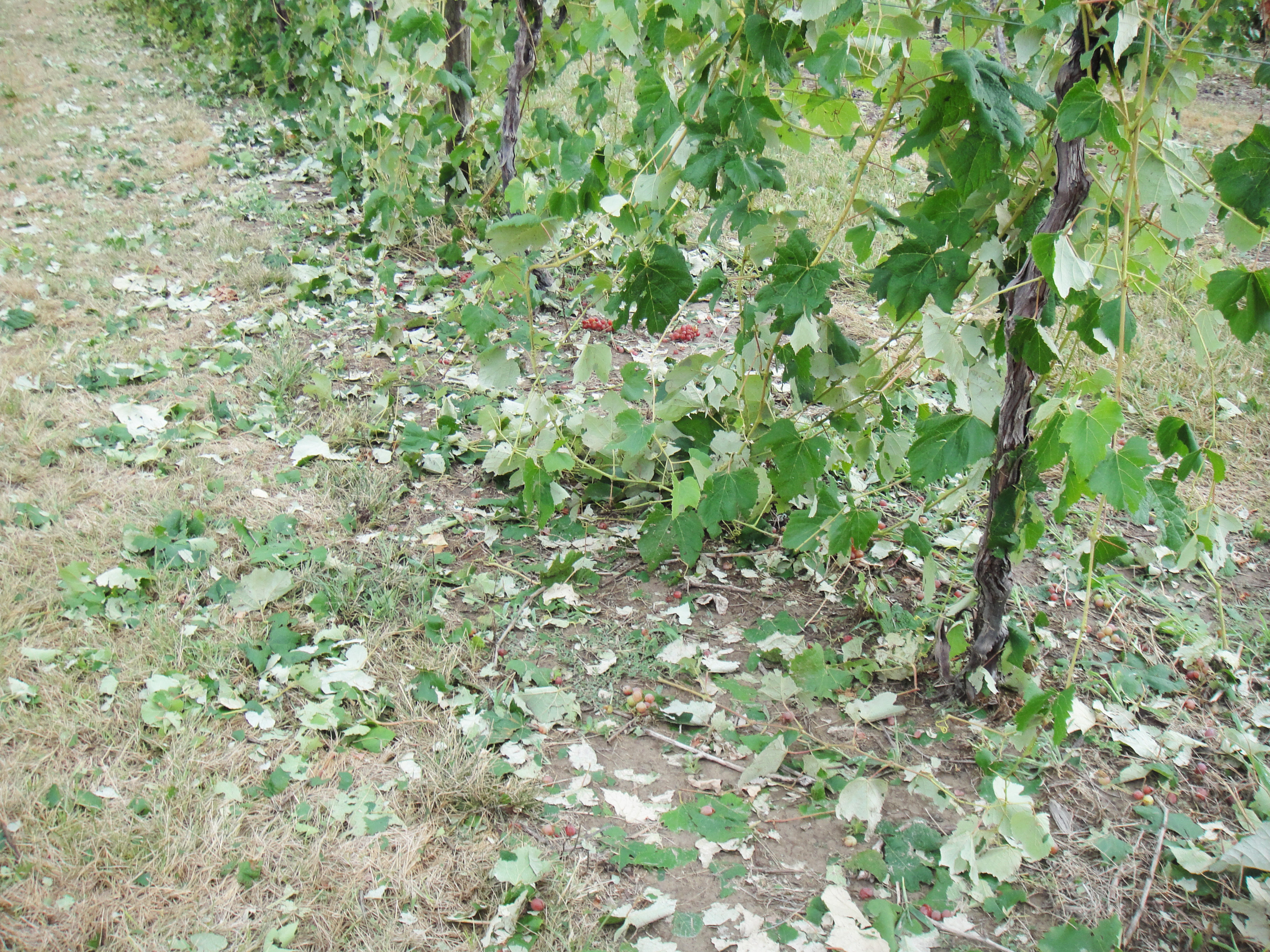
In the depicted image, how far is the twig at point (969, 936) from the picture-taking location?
1434 mm

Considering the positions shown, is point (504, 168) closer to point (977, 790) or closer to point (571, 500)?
point (571, 500)

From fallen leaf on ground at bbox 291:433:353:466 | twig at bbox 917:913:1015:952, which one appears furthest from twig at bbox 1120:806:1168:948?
fallen leaf on ground at bbox 291:433:353:466

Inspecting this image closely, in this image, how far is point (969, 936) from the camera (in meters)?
1.45

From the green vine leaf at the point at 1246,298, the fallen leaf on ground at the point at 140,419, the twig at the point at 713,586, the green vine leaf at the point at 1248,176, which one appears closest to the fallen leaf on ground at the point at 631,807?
the twig at the point at 713,586

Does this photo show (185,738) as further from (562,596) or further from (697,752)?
(697,752)

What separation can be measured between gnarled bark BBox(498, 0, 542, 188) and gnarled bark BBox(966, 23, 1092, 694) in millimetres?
2501

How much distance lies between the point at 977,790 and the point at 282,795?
1361mm

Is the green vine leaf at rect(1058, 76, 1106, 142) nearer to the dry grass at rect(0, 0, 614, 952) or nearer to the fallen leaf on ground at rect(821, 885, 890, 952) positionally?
the fallen leaf on ground at rect(821, 885, 890, 952)

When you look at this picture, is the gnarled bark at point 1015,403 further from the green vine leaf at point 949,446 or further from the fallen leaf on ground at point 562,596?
the fallen leaf on ground at point 562,596

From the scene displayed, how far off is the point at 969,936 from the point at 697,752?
60cm

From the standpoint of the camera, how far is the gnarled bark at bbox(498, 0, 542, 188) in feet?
11.6

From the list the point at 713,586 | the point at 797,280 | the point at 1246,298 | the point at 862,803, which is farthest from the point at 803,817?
the point at 1246,298

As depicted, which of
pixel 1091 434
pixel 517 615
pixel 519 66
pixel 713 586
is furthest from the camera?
pixel 519 66

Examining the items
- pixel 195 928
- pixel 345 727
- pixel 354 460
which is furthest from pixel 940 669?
pixel 354 460
